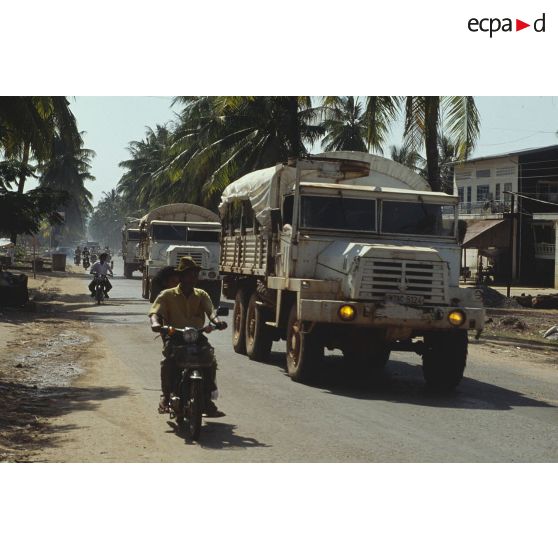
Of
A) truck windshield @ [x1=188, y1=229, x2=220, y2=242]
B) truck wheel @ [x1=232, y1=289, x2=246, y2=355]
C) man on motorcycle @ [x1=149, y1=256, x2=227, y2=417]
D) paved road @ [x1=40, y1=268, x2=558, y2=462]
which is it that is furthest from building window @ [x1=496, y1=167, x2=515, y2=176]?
man on motorcycle @ [x1=149, y1=256, x2=227, y2=417]

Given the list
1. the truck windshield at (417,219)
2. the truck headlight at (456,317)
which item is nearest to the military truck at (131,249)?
the truck windshield at (417,219)

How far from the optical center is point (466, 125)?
814 inches

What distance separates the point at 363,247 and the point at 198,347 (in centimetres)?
347

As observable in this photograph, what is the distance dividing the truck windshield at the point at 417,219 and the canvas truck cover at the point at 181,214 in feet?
55.7

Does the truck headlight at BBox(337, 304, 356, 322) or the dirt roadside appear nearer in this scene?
the dirt roadside

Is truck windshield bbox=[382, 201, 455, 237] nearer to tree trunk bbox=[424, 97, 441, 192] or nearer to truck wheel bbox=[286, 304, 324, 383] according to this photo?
truck wheel bbox=[286, 304, 324, 383]

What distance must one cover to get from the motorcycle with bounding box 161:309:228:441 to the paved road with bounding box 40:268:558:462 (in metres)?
0.22

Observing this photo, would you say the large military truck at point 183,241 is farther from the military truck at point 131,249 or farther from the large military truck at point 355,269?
the military truck at point 131,249

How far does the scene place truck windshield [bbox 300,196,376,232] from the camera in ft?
39.0

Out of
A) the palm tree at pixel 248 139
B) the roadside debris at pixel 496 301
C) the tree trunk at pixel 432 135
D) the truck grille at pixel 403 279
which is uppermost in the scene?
the palm tree at pixel 248 139

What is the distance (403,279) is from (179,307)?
135 inches

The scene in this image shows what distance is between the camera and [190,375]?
7953 millimetres

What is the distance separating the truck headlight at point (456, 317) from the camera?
10.8 meters

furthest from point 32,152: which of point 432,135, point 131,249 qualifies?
point 131,249
